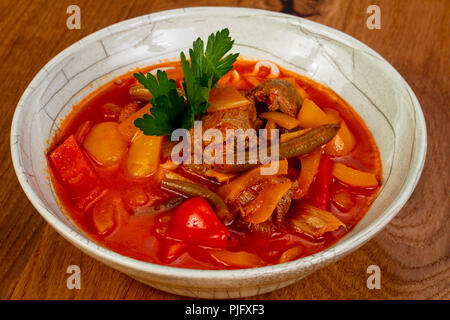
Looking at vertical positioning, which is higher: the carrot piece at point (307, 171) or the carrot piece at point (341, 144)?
the carrot piece at point (341, 144)

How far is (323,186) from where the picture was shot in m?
2.12

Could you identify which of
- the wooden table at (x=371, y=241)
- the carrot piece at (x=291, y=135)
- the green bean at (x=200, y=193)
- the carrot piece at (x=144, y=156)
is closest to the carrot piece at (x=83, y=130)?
the carrot piece at (x=144, y=156)

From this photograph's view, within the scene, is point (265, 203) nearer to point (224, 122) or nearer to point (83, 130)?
point (224, 122)

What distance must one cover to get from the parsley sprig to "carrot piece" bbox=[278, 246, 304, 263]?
731 millimetres

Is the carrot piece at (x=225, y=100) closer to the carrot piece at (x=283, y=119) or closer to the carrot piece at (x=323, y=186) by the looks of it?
the carrot piece at (x=283, y=119)

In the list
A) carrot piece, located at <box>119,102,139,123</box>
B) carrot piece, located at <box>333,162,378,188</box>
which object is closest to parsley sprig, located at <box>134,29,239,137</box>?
carrot piece, located at <box>119,102,139,123</box>

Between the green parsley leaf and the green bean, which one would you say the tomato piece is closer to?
the green bean

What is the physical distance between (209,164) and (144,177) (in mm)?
316

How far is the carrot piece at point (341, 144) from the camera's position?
229 centimetres

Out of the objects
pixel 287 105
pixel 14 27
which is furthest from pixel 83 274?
pixel 14 27

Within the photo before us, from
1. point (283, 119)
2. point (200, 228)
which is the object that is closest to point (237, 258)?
point (200, 228)

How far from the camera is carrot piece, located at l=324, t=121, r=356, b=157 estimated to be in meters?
2.29

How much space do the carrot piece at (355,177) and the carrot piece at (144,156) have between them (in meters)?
0.86

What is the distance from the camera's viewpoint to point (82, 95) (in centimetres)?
254
